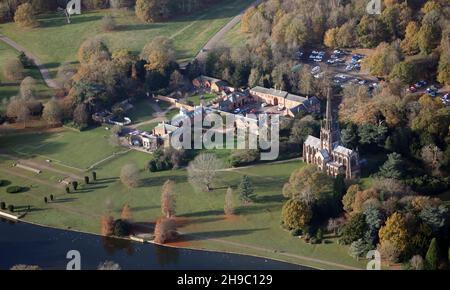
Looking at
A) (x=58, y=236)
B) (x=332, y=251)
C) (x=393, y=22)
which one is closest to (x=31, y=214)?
(x=58, y=236)

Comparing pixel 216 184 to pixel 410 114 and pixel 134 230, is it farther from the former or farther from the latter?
pixel 410 114

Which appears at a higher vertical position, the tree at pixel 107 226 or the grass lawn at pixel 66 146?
the grass lawn at pixel 66 146

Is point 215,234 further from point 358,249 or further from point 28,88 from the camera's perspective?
point 28,88

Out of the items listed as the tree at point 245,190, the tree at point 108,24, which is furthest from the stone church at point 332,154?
the tree at point 108,24

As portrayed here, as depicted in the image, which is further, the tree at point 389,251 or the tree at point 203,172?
the tree at point 203,172

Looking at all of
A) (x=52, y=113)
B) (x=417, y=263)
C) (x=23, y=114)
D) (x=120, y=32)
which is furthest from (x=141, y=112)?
(x=417, y=263)

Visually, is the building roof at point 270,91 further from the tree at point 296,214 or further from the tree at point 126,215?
the tree at point 126,215

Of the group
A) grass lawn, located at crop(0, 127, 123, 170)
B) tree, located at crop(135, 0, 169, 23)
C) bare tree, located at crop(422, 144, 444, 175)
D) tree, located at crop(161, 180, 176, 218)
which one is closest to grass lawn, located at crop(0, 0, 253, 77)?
tree, located at crop(135, 0, 169, 23)
